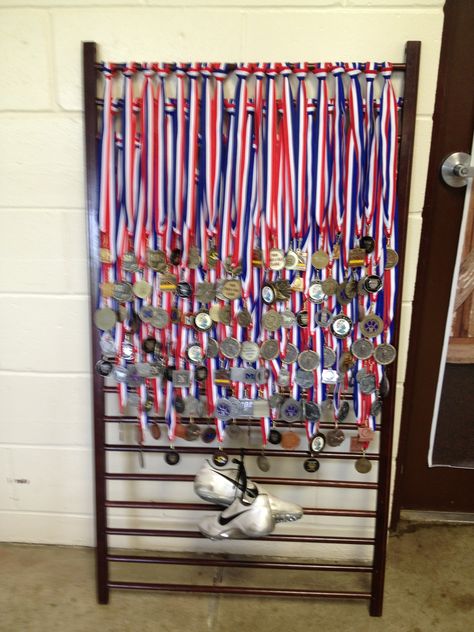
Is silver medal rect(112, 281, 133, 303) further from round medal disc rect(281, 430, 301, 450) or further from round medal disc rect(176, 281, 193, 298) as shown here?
round medal disc rect(281, 430, 301, 450)

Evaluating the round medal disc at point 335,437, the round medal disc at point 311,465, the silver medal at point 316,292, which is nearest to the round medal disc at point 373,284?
the silver medal at point 316,292

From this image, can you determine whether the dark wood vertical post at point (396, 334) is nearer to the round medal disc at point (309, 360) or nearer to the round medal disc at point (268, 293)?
the round medal disc at point (309, 360)

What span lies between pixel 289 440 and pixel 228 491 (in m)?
0.26

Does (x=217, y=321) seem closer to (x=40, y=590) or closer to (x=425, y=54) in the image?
(x=425, y=54)

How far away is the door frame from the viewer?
1.47 m

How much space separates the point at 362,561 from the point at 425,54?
160cm

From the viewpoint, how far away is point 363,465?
158cm

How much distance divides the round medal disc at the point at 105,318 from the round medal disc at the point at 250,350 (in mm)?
373

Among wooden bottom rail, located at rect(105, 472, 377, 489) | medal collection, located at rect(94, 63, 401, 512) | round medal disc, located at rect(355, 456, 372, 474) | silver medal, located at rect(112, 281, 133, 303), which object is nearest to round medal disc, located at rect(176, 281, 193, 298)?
medal collection, located at rect(94, 63, 401, 512)

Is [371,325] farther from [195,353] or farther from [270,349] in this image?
[195,353]

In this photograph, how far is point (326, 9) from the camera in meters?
1.37

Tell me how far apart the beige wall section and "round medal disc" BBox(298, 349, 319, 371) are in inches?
13.0

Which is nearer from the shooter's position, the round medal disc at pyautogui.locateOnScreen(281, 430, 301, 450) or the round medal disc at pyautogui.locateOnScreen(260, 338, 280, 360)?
the round medal disc at pyautogui.locateOnScreen(260, 338, 280, 360)

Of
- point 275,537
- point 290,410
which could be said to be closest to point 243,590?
point 275,537
